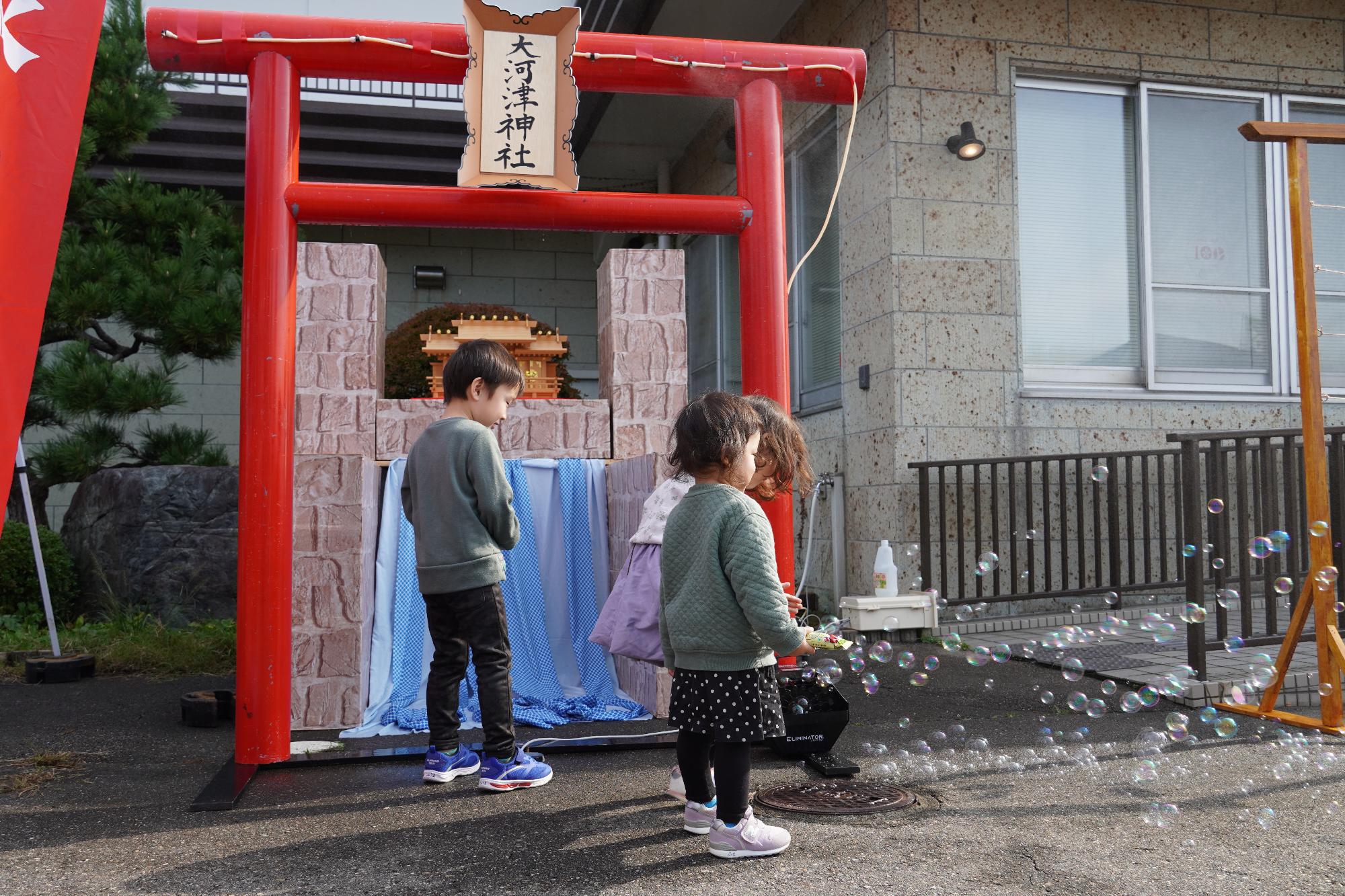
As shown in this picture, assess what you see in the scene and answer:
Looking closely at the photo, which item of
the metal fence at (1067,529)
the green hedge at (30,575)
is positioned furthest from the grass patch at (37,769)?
the metal fence at (1067,529)

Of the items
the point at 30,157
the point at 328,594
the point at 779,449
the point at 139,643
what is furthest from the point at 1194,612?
the point at 139,643

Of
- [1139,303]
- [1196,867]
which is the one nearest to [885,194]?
[1139,303]

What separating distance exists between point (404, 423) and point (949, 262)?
12.2ft

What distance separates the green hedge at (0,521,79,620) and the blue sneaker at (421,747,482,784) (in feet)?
16.4

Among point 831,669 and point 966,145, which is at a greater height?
point 966,145

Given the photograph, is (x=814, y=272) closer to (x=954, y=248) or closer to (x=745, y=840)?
(x=954, y=248)

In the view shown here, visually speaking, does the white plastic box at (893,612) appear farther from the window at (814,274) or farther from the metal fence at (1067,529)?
the window at (814,274)

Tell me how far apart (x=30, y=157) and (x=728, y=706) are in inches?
82.9

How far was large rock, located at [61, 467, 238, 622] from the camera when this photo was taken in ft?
22.8

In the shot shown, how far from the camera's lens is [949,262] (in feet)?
21.6

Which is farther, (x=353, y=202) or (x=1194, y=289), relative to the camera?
(x=1194, y=289)

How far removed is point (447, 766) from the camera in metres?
3.32

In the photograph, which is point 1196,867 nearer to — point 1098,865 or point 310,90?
point 1098,865

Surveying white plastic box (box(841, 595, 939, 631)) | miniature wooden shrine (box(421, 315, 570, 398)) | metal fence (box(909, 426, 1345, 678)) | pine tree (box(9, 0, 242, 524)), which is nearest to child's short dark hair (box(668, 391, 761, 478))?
miniature wooden shrine (box(421, 315, 570, 398))
